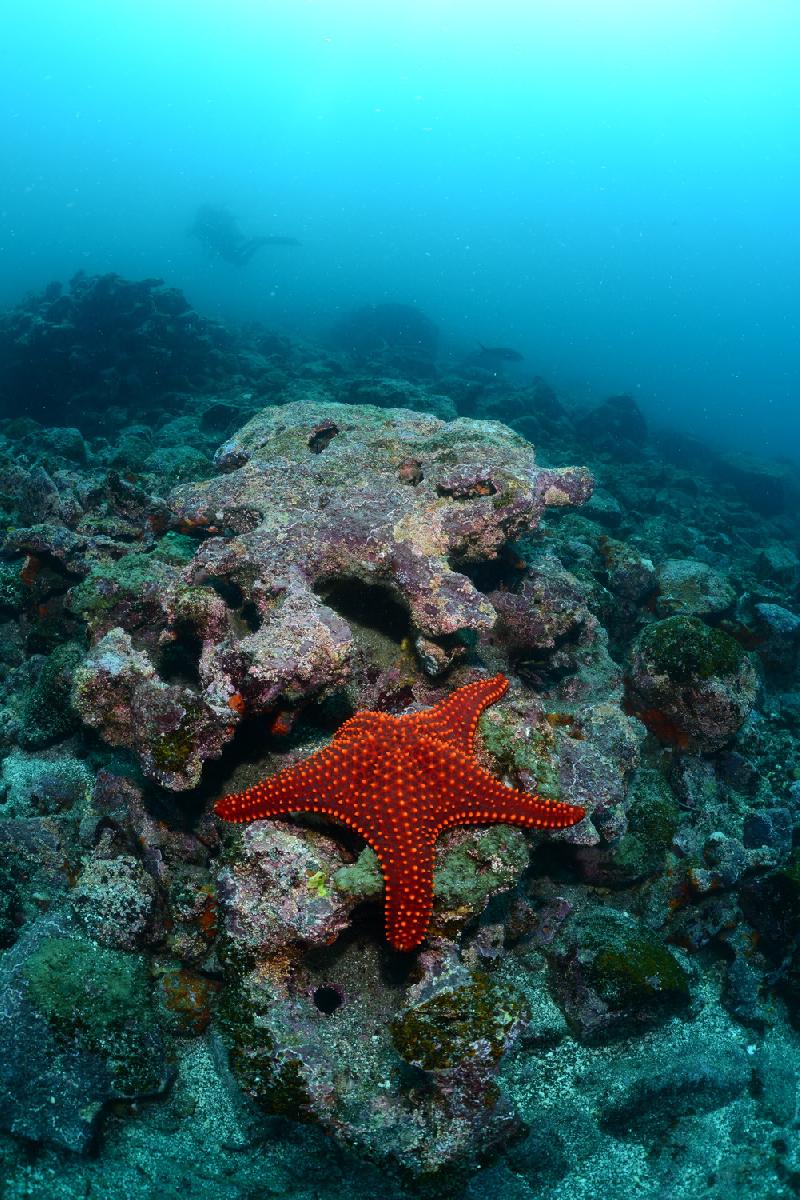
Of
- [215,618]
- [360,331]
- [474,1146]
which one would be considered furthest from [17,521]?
[360,331]

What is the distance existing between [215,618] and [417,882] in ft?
12.1

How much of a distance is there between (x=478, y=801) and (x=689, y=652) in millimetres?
4779

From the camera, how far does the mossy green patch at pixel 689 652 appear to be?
325 inches

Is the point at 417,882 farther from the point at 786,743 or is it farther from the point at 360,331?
→ the point at 360,331

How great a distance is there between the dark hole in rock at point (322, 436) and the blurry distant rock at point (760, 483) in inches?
1067

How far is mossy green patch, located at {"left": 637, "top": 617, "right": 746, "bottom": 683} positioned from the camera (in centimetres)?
826

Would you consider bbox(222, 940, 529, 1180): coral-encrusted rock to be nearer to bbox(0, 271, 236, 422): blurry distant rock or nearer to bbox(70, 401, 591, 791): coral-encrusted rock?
bbox(70, 401, 591, 791): coral-encrusted rock

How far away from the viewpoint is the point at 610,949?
5773 millimetres

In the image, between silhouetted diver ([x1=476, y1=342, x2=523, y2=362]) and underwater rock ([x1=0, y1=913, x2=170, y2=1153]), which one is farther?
silhouetted diver ([x1=476, y1=342, x2=523, y2=362])

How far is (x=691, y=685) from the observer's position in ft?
27.1

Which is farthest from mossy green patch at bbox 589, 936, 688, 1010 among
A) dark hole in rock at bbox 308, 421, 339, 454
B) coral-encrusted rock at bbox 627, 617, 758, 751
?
dark hole in rock at bbox 308, 421, 339, 454

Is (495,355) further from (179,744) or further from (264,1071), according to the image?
(264,1071)

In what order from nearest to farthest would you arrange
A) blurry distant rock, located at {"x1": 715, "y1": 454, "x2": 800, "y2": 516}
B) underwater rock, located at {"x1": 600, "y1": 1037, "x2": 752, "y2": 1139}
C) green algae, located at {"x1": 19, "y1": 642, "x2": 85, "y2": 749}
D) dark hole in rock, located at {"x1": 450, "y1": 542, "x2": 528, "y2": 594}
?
underwater rock, located at {"x1": 600, "y1": 1037, "x2": 752, "y2": 1139}, green algae, located at {"x1": 19, "y1": 642, "x2": 85, "y2": 749}, dark hole in rock, located at {"x1": 450, "y1": 542, "x2": 528, "y2": 594}, blurry distant rock, located at {"x1": 715, "y1": 454, "x2": 800, "y2": 516}

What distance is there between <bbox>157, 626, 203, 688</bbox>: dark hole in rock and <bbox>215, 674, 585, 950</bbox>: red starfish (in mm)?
2762
